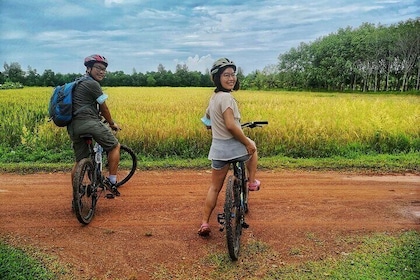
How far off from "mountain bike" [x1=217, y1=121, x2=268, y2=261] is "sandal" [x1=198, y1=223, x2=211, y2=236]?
0.23 meters

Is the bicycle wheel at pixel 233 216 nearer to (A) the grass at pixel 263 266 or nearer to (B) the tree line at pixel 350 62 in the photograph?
(A) the grass at pixel 263 266

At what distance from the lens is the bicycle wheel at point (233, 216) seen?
2957 mm

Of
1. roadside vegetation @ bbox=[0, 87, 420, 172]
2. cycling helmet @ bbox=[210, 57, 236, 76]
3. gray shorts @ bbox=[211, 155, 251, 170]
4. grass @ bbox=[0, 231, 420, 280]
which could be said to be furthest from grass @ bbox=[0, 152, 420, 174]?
cycling helmet @ bbox=[210, 57, 236, 76]

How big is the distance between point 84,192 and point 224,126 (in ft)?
4.86

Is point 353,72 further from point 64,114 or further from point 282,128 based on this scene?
point 64,114

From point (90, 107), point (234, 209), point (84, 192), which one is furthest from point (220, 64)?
point (84, 192)

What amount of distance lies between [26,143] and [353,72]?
782 cm

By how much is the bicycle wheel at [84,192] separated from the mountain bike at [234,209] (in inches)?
48.0

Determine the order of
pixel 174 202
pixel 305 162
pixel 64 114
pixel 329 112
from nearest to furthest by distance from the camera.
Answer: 1. pixel 64 114
2. pixel 174 202
3. pixel 305 162
4. pixel 329 112

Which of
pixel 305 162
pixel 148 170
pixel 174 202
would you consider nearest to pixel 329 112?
pixel 305 162

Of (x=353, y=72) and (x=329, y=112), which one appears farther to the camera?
(x=353, y=72)

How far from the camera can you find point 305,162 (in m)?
6.25

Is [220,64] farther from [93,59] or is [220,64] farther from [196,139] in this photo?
[196,139]

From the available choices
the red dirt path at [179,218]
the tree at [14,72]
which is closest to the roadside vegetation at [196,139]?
the red dirt path at [179,218]
